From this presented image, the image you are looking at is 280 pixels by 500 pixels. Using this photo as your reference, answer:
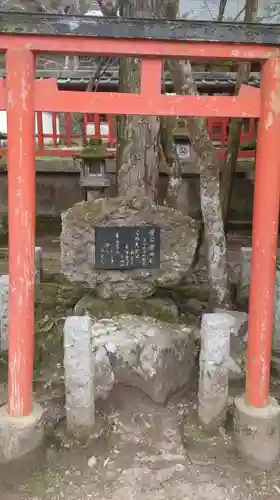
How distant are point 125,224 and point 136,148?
53.9 inches

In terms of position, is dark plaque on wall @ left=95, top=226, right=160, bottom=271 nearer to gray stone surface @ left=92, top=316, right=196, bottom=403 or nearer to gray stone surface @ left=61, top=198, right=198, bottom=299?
gray stone surface @ left=61, top=198, right=198, bottom=299

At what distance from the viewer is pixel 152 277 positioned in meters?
5.19

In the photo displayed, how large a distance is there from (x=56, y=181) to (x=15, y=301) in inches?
282

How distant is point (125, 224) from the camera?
16.5 ft

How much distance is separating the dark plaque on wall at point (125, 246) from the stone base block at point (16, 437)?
6.29 ft

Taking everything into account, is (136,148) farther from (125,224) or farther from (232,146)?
(232,146)

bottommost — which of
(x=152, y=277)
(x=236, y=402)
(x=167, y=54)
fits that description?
(x=236, y=402)

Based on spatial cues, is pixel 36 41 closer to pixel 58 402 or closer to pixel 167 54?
pixel 167 54

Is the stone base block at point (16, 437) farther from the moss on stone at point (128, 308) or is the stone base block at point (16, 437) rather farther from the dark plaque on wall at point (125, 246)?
the dark plaque on wall at point (125, 246)

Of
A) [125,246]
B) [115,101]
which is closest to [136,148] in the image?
[125,246]

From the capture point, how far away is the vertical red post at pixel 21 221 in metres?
3.21

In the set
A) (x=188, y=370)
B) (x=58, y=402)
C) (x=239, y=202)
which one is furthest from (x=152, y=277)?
(x=239, y=202)

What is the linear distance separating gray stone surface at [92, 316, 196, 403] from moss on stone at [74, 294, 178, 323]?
2.58 feet

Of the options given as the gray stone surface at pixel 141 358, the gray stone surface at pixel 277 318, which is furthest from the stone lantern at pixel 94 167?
the gray stone surface at pixel 141 358
